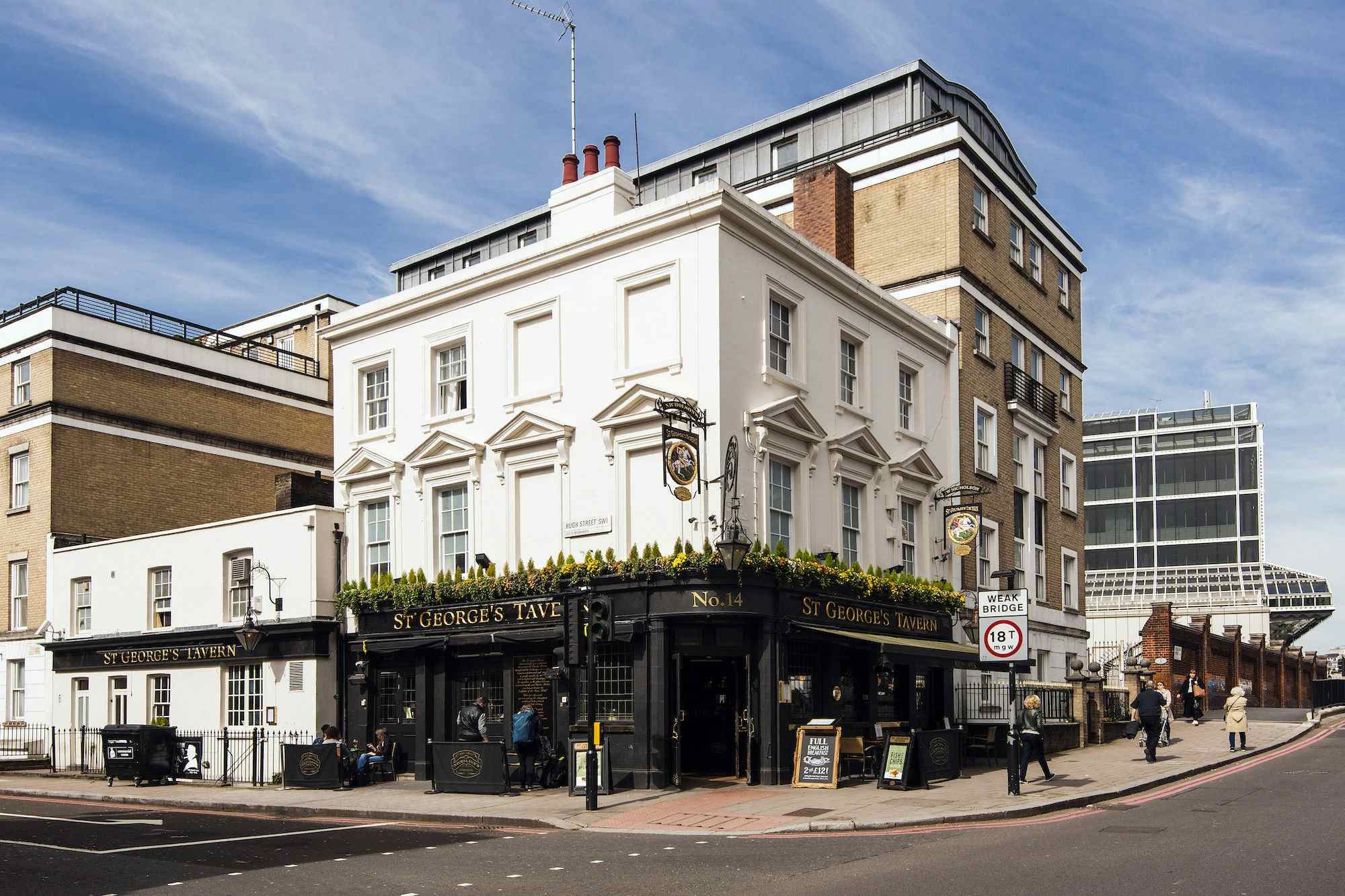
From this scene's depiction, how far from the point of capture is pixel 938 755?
20719 mm

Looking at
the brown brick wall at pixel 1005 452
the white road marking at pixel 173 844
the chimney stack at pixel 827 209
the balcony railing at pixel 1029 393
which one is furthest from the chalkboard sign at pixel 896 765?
the balcony railing at pixel 1029 393

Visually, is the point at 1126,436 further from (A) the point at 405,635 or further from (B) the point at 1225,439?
(A) the point at 405,635

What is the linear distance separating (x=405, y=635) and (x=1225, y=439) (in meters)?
97.3

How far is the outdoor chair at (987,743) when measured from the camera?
2555 cm

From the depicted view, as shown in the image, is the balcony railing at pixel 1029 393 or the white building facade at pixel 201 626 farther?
the balcony railing at pixel 1029 393

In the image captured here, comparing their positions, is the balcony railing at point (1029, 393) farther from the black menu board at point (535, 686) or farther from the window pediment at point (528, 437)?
the black menu board at point (535, 686)

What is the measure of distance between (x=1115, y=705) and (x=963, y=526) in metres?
8.59

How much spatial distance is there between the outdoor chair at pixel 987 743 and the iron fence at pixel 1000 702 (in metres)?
1.20

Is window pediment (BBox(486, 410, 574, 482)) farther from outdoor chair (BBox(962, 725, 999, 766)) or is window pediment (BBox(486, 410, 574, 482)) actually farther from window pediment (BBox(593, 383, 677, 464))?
outdoor chair (BBox(962, 725, 999, 766))

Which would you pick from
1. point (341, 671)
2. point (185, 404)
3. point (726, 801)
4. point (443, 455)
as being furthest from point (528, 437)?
point (185, 404)

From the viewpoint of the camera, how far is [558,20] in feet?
87.9

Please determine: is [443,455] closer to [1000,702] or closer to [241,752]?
[241,752]

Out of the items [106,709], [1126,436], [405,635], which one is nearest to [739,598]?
[405,635]

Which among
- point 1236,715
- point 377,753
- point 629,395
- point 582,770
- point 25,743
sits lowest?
point 25,743
